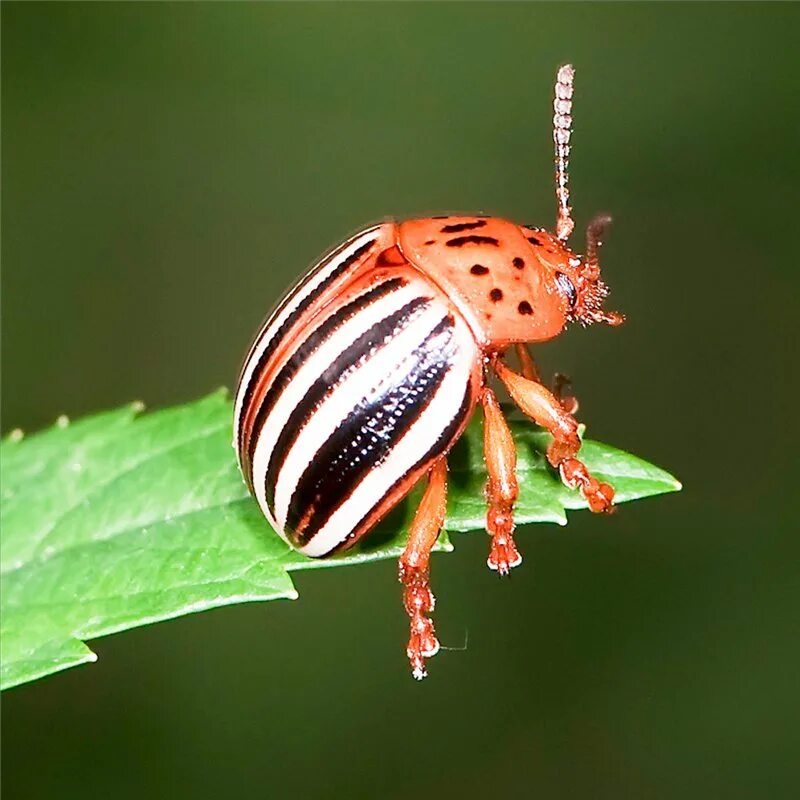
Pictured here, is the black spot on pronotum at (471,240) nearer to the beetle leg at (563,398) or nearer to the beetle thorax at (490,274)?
the beetle thorax at (490,274)

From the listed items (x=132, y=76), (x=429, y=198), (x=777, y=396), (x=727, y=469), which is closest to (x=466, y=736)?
(x=727, y=469)

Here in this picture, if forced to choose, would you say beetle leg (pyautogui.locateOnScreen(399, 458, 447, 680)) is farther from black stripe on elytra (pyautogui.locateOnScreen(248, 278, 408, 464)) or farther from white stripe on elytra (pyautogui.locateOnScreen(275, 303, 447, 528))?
black stripe on elytra (pyautogui.locateOnScreen(248, 278, 408, 464))

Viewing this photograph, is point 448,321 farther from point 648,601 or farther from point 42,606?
point 648,601

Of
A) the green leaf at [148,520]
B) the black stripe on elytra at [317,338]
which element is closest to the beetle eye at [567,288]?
the green leaf at [148,520]

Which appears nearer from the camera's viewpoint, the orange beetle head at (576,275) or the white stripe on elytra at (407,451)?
the white stripe on elytra at (407,451)

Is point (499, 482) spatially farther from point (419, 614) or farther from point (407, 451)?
point (419, 614)

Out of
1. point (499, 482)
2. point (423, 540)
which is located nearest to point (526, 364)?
point (499, 482)
